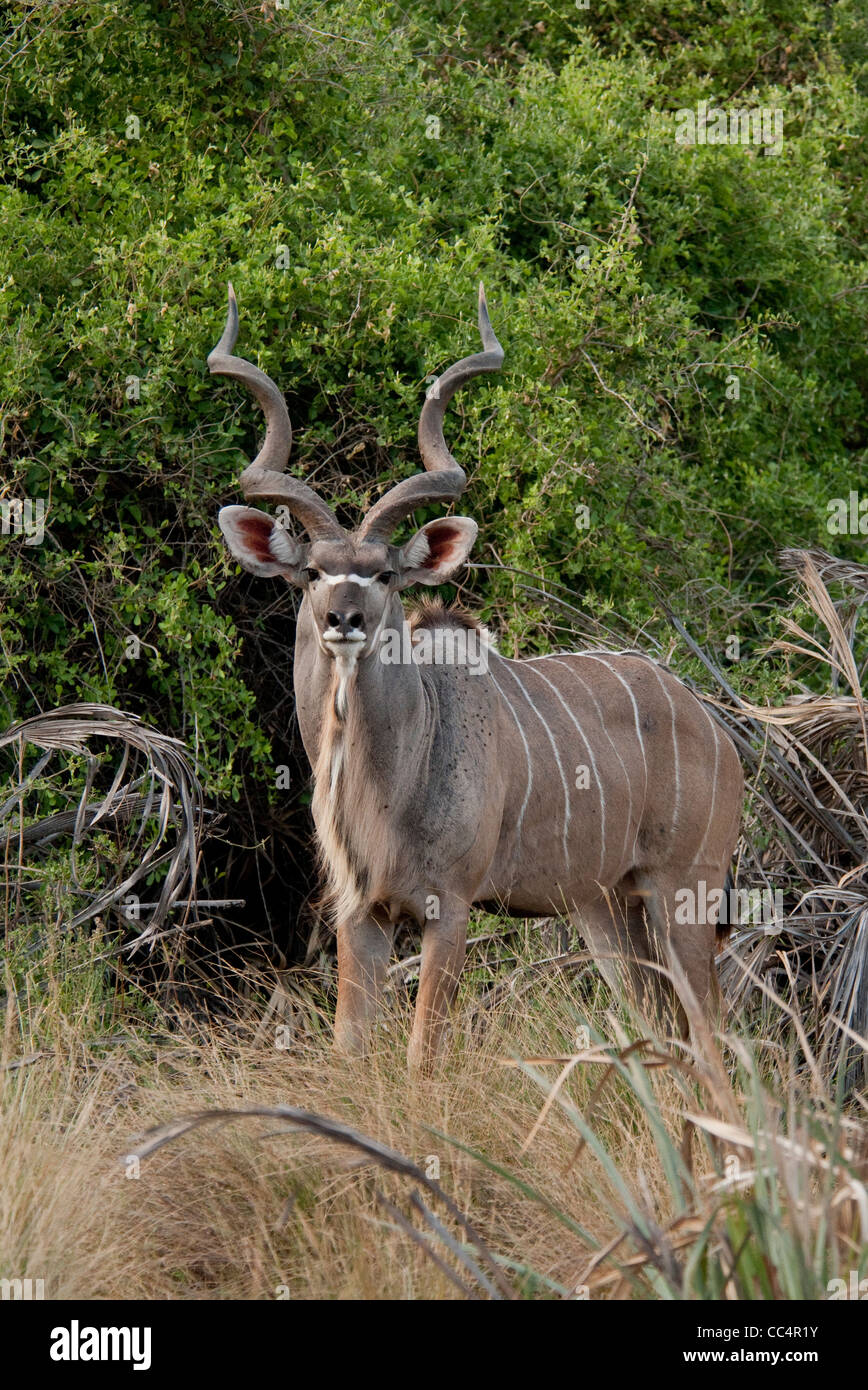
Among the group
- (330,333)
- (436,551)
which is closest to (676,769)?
(436,551)

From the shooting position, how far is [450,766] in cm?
405

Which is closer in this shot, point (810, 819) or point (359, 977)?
point (359, 977)

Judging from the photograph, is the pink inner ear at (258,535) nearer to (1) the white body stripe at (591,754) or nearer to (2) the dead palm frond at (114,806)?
(2) the dead palm frond at (114,806)

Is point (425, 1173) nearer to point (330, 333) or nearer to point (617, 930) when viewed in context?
point (617, 930)

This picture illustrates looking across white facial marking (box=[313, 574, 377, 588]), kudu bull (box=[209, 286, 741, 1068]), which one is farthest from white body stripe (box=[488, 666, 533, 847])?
white facial marking (box=[313, 574, 377, 588])

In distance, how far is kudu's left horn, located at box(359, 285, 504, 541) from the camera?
384 centimetres

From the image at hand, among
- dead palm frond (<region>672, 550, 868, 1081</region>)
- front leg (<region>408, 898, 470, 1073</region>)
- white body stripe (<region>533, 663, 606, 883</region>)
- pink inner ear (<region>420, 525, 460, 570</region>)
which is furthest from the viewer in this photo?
white body stripe (<region>533, 663, 606, 883</region>)

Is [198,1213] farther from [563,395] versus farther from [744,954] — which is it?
[563,395]

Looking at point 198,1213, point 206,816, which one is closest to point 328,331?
point 206,816

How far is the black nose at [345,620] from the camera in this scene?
11.8ft

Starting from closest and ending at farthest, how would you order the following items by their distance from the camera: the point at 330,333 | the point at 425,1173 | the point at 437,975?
the point at 425,1173 → the point at 437,975 → the point at 330,333

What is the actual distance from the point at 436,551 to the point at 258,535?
0.45m

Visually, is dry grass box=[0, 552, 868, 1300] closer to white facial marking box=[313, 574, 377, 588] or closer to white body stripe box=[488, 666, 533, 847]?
white body stripe box=[488, 666, 533, 847]

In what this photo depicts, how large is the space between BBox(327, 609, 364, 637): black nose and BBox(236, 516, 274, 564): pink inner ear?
0.36 m
